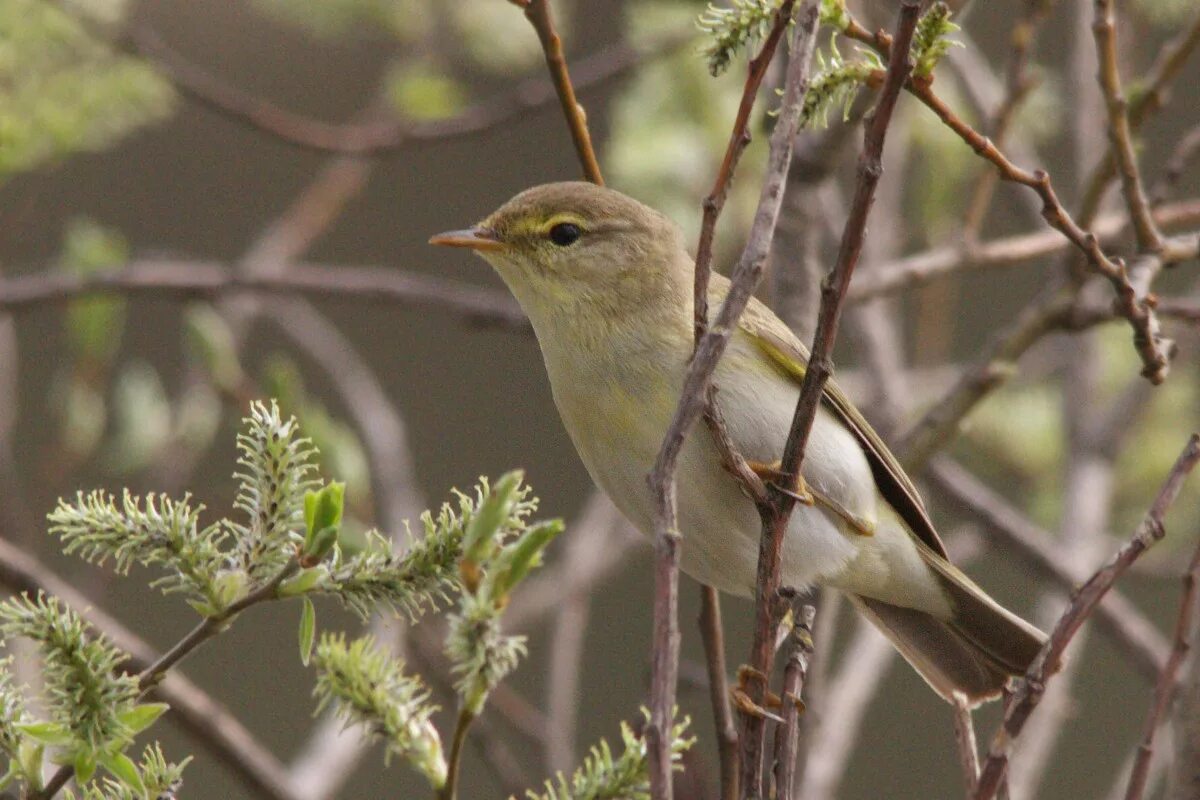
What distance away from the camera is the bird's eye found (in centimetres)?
237

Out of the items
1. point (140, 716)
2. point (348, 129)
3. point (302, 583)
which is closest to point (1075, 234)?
point (302, 583)

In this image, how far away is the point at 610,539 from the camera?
3674mm

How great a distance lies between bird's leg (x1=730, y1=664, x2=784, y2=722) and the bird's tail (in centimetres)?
72

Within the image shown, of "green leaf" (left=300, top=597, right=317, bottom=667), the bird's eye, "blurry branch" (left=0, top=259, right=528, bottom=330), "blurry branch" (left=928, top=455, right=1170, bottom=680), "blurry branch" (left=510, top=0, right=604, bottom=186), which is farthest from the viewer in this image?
"blurry branch" (left=0, top=259, right=528, bottom=330)

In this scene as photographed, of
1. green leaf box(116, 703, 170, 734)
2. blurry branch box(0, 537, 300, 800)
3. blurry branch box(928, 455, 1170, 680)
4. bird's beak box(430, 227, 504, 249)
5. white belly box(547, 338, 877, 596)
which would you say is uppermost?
blurry branch box(928, 455, 1170, 680)

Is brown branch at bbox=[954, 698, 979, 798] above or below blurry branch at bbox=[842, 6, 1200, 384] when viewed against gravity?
below

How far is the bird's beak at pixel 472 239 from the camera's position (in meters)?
2.28

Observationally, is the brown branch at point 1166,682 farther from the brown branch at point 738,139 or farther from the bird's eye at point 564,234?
the bird's eye at point 564,234

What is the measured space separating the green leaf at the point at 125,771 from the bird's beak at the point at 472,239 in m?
1.22

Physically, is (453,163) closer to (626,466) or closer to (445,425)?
(445,425)

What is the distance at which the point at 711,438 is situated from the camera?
2.00 metres

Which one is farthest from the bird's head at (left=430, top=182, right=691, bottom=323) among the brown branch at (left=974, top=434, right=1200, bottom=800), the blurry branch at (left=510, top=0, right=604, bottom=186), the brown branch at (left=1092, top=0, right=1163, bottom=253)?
the brown branch at (left=974, top=434, right=1200, bottom=800)

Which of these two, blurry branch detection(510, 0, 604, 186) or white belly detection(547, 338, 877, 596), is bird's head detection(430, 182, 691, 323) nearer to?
white belly detection(547, 338, 877, 596)

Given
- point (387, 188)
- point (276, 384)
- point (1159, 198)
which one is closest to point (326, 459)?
point (276, 384)
